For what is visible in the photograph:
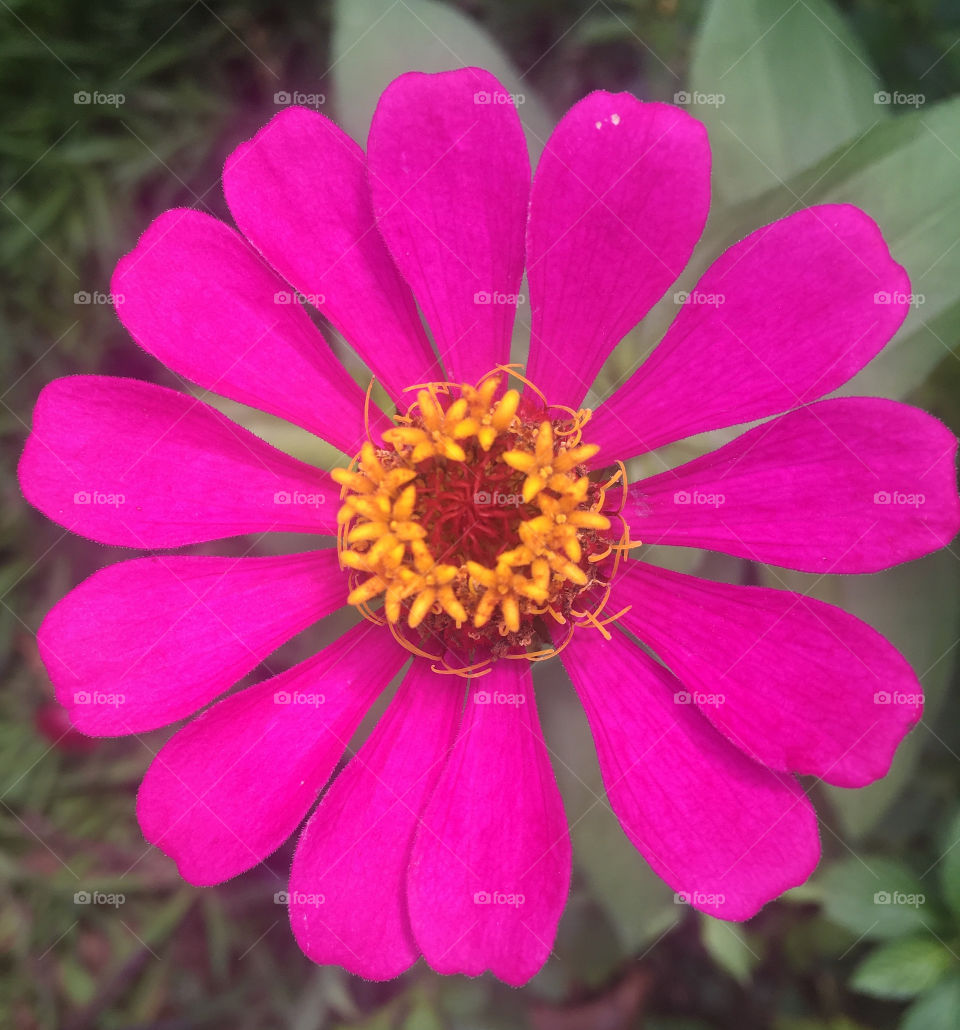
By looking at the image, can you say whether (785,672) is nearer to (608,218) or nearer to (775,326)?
(775,326)

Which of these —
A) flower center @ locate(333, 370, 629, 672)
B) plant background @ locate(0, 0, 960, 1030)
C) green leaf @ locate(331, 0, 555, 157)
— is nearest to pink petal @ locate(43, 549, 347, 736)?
flower center @ locate(333, 370, 629, 672)

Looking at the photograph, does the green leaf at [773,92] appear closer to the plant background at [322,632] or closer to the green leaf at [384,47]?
the plant background at [322,632]

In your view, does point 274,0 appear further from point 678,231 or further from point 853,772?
point 853,772

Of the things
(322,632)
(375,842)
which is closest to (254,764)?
(375,842)

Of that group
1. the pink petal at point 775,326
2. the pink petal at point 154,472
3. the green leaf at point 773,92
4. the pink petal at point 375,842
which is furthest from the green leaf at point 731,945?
the green leaf at point 773,92

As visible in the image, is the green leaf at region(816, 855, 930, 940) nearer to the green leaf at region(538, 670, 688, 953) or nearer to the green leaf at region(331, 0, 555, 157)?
the green leaf at region(538, 670, 688, 953)
